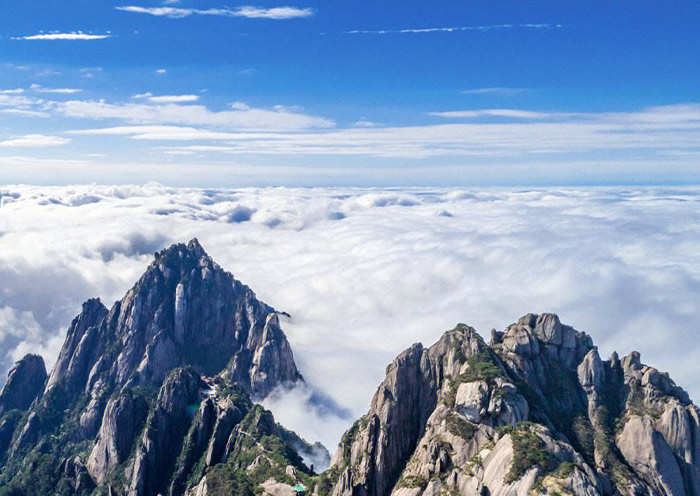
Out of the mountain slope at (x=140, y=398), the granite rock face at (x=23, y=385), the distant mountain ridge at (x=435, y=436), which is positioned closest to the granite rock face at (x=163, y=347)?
the mountain slope at (x=140, y=398)

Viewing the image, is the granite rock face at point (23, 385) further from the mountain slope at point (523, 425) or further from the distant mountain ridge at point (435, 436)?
the mountain slope at point (523, 425)

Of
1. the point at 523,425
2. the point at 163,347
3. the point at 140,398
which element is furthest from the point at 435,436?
the point at 163,347

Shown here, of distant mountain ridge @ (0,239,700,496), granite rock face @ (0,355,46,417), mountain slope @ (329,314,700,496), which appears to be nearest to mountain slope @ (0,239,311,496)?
granite rock face @ (0,355,46,417)

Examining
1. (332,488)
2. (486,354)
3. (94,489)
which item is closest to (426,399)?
(486,354)

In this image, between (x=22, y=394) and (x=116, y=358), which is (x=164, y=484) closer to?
(x=116, y=358)

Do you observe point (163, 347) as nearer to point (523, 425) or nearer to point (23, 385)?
point (23, 385)
